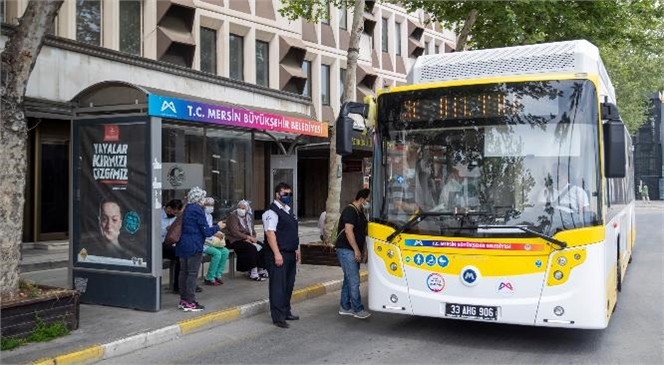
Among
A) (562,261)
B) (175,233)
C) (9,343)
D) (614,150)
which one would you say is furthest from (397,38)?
(9,343)

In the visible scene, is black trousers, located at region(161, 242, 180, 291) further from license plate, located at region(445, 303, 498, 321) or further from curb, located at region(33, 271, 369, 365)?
license plate, located at region(445, 303, 498, 321)

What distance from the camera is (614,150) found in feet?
21.1

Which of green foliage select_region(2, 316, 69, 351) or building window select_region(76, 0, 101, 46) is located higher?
building window select_region(76, 0, 101, 46)

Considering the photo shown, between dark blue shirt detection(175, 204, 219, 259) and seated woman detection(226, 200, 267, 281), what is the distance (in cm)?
269

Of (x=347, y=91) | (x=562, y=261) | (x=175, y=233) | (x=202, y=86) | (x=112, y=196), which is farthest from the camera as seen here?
(x=202, y=86)

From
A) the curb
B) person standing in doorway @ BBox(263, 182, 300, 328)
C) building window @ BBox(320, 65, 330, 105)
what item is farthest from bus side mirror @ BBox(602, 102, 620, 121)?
building window @ BBox(320, 65, 330, 105)

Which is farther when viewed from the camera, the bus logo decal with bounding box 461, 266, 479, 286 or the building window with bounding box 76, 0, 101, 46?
the building window with bounding box 76, 0, 101, 46

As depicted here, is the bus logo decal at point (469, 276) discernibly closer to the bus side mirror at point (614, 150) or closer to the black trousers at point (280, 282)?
the bus side mirror at point (614, 150)

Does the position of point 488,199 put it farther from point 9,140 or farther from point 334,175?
point 334,175

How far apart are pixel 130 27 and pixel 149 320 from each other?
41.7 ft

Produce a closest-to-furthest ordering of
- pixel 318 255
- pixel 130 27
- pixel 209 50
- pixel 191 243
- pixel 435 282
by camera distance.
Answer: pixel 435 282 < pixel 191 243 < pixel 318 255 < pixel 130 27 < pixel 209 50

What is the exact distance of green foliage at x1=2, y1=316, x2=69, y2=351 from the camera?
6.52 metres

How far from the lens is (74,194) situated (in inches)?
350

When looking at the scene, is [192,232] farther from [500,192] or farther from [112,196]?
[500,192]
